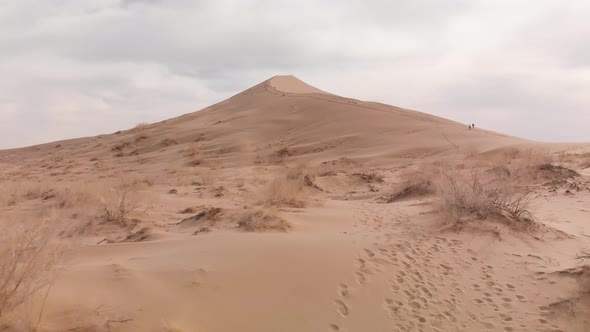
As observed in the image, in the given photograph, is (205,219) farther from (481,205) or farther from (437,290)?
(481,205)

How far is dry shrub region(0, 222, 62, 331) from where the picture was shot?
2.84 metres

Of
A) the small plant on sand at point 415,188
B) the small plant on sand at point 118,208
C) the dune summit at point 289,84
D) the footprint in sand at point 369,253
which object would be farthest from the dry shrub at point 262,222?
the dune summit at point 289,84

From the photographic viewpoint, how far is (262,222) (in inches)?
255

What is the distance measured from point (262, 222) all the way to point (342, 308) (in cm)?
264

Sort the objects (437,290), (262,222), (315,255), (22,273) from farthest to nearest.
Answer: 1. (262,222)
2. (315,255)
3. (437,290)
4. (22,273)

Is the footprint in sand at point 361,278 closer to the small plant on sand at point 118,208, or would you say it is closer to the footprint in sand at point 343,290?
the footprint in sand at point 343,290

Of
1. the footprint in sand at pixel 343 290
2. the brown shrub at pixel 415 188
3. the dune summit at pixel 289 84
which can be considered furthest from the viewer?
the dune summit at pixel 289 84

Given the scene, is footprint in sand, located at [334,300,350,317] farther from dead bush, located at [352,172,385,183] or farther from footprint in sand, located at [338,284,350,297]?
dead bush, located at [352,172,385,183]

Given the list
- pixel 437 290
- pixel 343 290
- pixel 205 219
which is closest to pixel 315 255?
pixel 343 290

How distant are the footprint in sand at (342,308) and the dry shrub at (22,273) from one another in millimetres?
2406

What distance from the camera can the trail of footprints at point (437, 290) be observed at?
4.00 meters

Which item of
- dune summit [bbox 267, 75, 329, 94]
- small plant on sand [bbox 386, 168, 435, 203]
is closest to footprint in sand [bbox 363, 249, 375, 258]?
small plant on sand [bbox 386, 168, 435, 203]

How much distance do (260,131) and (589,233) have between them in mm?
20820

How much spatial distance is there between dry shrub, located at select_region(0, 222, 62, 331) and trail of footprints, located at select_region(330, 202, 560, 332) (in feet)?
7.52
